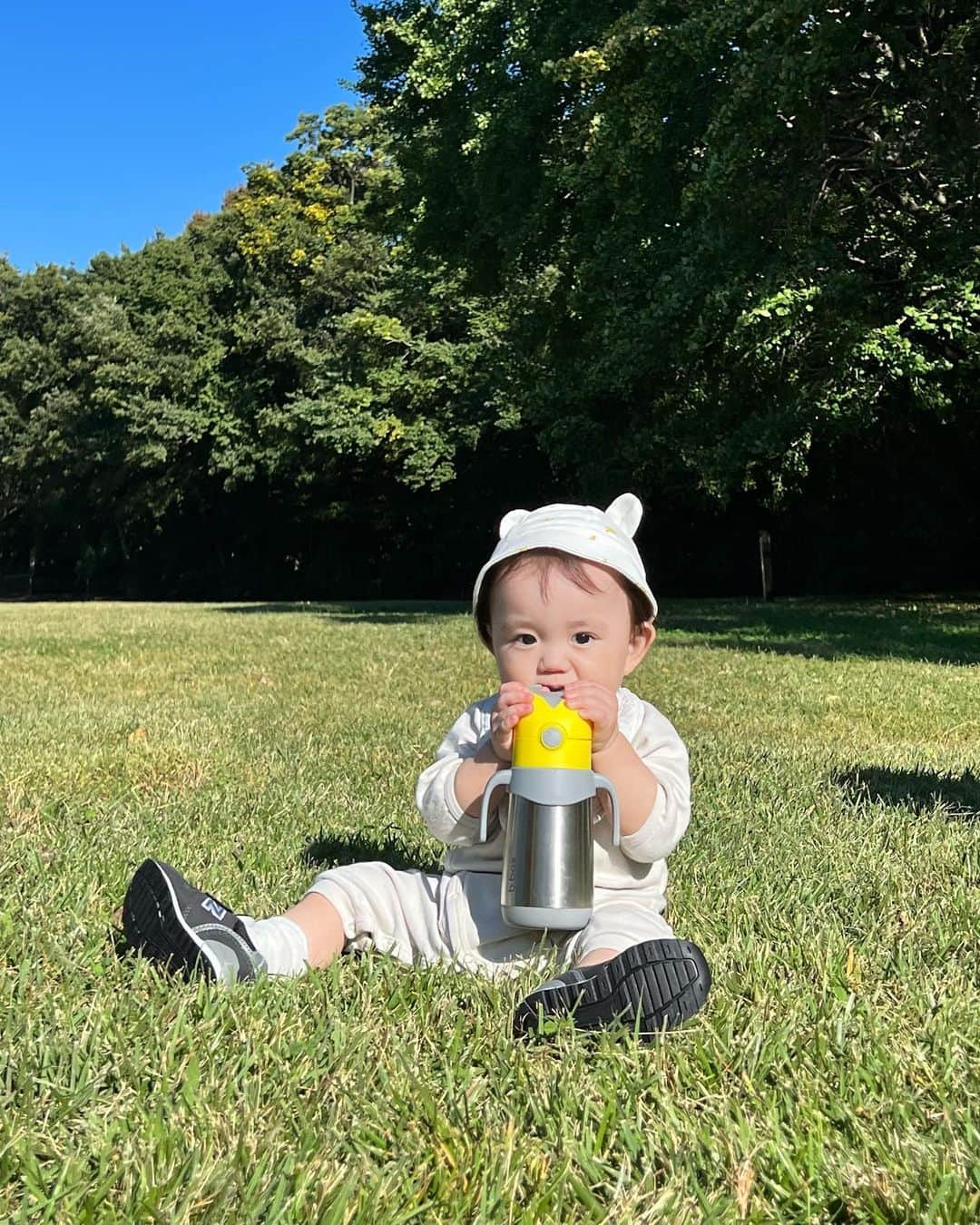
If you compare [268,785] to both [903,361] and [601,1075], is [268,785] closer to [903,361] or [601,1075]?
[601,1075]

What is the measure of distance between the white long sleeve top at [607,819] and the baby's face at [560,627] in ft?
0.59

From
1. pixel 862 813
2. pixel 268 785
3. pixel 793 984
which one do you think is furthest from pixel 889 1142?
pixel 268 785

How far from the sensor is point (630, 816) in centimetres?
255

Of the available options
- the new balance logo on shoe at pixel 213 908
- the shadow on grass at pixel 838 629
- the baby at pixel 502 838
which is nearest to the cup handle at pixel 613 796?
the baby at pixel 502 838

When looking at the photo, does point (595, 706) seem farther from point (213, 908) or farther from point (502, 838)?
point (213, 908)

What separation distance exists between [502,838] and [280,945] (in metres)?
0.57

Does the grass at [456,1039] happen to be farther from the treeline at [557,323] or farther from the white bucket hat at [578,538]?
the treeline at [557,323]

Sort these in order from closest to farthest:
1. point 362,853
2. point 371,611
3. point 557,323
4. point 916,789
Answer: point 362,853 → point 916,789 → point 557,323 → point 371,611

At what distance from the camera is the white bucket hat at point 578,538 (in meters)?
2.52

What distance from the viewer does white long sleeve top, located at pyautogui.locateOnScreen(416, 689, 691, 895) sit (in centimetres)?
257

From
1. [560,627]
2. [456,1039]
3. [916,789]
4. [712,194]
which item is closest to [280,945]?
[456,1039]

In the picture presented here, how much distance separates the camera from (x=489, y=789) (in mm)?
2471

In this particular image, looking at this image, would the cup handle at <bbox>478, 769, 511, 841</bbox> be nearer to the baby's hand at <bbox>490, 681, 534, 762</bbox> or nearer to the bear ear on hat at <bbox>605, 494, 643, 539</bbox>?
the baby's hand at <bbox>490, 681, 534, 762</bbox>

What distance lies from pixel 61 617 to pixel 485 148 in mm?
10161
